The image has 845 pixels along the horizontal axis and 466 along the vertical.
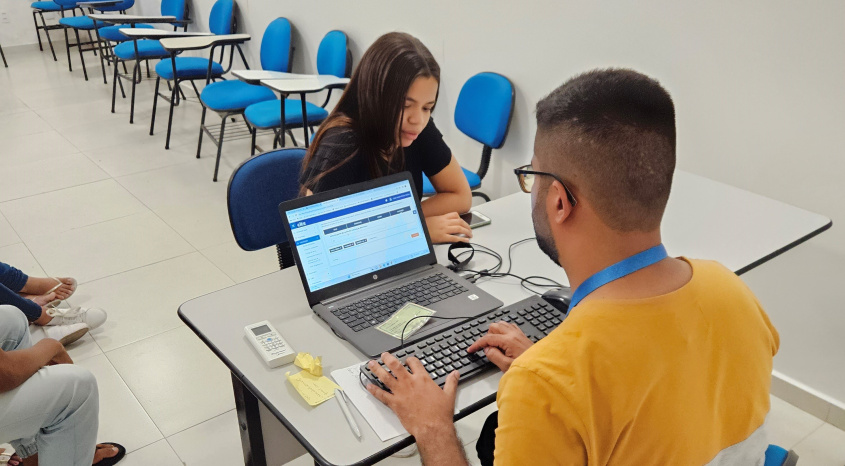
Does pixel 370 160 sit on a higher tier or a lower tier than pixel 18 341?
higher

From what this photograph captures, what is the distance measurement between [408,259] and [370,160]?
40cm

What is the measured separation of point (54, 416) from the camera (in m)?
1.71

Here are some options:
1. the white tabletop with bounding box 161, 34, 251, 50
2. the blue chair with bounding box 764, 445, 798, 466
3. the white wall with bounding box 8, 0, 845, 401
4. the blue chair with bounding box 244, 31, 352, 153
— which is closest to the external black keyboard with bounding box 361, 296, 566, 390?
the blue chair with bounding box 764, 445, 798, 466

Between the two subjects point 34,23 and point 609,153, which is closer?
point 609,153

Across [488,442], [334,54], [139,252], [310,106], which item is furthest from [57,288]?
[488,442]

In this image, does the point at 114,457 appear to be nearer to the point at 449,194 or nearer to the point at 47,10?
the point at 449,194

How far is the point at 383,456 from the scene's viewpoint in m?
1.16

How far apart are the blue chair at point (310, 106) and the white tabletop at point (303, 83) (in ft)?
0.30

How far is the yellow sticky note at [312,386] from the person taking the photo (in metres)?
1.27

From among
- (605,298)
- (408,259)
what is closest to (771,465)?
(605,298)

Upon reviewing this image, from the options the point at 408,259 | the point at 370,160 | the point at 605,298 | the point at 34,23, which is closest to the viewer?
A: the point at 605,298

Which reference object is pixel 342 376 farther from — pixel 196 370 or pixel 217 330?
pixel 196 370

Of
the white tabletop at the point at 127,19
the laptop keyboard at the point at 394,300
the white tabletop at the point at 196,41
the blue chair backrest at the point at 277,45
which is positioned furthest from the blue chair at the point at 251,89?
the laptop keyboard at the point at 394,300

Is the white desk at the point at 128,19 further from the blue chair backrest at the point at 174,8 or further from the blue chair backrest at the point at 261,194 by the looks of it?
the blue chair backrest at the point at 261,194
